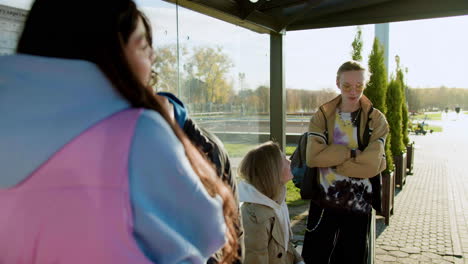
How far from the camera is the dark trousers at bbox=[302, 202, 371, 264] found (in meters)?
3.11

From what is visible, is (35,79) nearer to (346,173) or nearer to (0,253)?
(0,253)

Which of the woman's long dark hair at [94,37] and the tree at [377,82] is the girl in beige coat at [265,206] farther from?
the tree at [377,82]

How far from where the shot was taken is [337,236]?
3.18 meters

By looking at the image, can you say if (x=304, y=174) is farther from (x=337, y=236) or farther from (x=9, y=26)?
(x=9, y=26)

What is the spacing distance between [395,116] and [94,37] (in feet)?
25.8

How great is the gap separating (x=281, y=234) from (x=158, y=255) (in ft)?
5.67

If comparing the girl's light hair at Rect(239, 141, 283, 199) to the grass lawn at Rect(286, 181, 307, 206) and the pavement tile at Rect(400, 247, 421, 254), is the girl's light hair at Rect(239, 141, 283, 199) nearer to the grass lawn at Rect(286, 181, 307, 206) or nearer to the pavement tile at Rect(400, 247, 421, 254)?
the pavement tile at Rect(400, 247, 421, 254)

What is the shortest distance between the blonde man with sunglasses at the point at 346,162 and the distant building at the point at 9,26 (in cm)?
205

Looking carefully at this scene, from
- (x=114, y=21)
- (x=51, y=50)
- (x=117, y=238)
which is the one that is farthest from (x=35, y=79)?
(x=117, y=238)

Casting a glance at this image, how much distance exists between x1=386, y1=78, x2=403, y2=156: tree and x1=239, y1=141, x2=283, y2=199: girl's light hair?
5827 millimetres

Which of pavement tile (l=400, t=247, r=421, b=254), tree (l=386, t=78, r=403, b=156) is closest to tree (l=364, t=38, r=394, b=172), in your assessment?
pavement tile (l=400, t=247, r=421, b=254)

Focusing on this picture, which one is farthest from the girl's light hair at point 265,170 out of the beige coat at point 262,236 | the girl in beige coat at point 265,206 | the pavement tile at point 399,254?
the pavement tile at point 399,254

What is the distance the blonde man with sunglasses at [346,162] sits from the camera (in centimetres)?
291

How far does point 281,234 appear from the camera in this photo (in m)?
2.44
